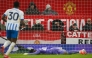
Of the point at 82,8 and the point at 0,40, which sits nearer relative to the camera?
the point at 0,40

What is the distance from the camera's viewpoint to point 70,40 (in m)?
14.2

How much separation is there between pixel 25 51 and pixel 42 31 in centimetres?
117

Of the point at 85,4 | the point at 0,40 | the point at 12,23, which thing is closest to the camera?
the point at 12,23

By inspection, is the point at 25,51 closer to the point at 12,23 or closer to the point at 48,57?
the point at 48,57

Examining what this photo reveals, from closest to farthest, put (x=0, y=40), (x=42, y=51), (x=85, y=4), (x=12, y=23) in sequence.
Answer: (x=12, y=23) → (x=42, y=51) → (x=0, y=40) → (x=85, y=4)

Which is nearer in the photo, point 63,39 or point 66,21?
point 63,39

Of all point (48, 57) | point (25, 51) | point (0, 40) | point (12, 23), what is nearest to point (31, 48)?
point (25, 51)

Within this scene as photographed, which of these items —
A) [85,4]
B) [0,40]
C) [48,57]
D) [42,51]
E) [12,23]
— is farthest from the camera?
[85,4]

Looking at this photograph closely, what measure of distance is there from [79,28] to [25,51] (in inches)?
110

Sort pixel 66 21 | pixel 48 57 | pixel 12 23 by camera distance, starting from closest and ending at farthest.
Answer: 1. pixel 12 23
2. pixel 48 57
3. pixel 66 21

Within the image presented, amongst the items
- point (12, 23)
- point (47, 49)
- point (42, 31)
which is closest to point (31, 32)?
point (42, 31)

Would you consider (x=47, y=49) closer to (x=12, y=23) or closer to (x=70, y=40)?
(x=70, y=40)

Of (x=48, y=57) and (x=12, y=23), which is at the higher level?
(x=12, y=23)

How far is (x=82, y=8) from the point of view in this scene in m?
17.4
